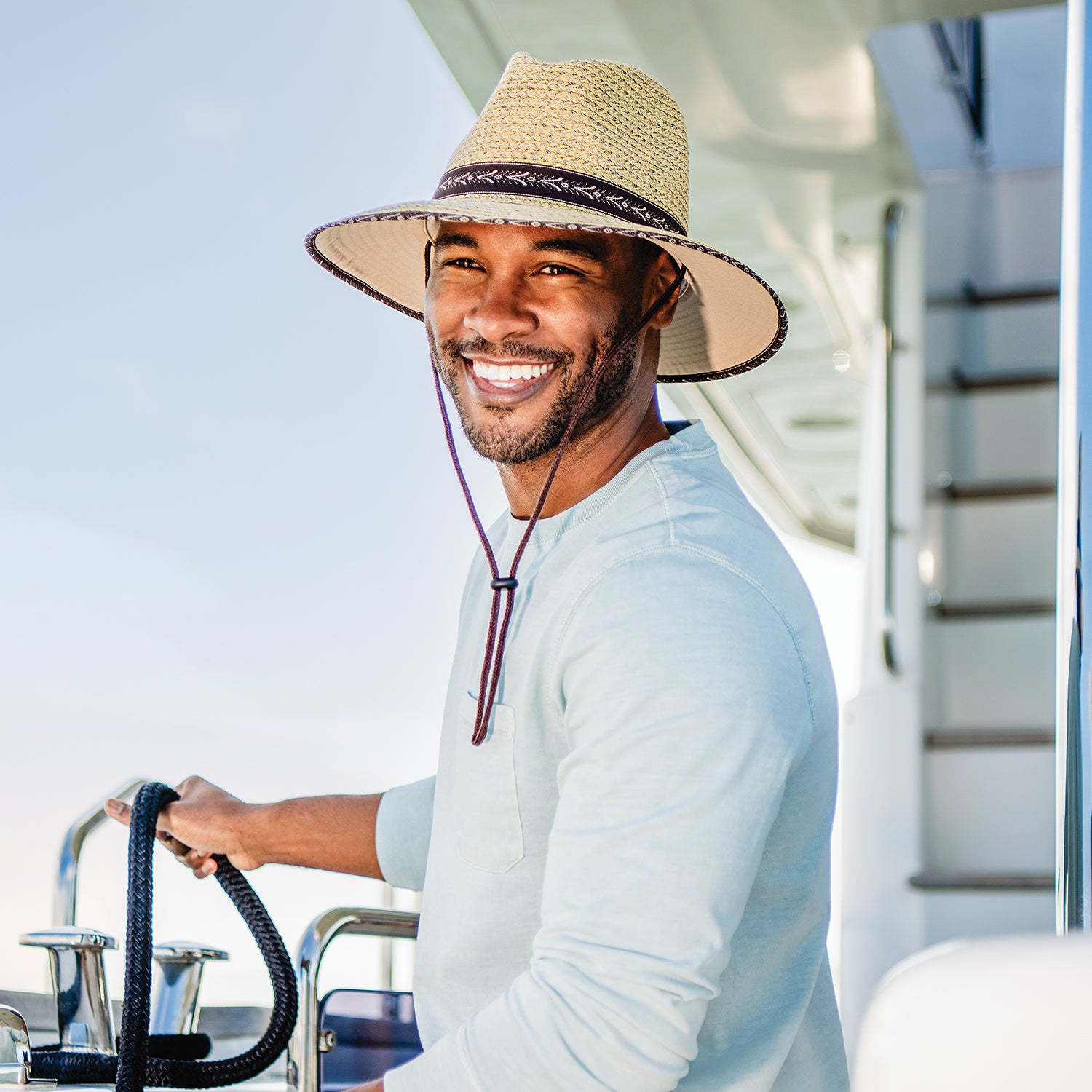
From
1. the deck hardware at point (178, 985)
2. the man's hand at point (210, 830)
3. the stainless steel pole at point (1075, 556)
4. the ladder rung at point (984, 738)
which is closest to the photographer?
the stainless steel pole at point (1075, 556)

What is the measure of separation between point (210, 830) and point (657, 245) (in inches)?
27.5

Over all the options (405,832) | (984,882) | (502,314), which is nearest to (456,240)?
(502,314)

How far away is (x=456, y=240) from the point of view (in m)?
1.21

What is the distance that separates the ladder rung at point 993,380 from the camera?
11.5 ft

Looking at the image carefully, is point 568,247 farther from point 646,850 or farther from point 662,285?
point 646,850

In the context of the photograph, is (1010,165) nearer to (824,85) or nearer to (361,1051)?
(824,85)

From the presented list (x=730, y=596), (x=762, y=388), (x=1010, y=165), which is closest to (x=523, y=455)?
(x=730, y=596)

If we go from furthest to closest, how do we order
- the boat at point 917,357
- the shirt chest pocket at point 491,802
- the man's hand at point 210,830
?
the boat at point 917,357
the man's hand at point 210,830
the shirt chest pocket at point 491,802

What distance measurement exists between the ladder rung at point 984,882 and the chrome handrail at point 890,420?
1.49 feet

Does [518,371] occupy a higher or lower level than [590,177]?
lower

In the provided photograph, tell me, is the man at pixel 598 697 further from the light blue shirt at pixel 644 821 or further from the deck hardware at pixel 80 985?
the deck hardware at pixel 80 985

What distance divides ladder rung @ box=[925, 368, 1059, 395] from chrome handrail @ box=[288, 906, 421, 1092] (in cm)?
227

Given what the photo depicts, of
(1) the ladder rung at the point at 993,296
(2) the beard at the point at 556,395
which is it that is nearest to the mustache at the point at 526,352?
(2) the beard at the point at 556,395

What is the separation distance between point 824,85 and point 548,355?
7.65 feet
